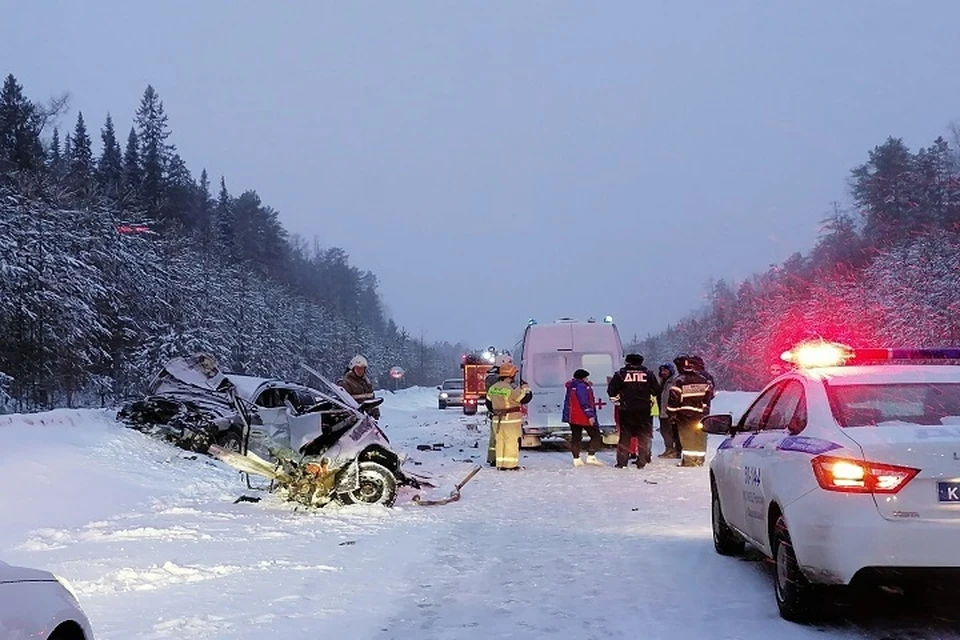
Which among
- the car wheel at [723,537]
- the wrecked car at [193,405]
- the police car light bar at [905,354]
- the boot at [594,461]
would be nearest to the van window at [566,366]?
the boot at [594,461]

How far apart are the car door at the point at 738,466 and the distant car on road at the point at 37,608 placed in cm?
479

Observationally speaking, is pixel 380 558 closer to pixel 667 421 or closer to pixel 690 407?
pixel 690 407

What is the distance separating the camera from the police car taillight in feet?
17.1

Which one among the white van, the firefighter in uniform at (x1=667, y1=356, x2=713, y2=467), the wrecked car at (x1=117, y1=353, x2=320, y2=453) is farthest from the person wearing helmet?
the white van

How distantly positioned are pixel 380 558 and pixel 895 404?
4597 mm

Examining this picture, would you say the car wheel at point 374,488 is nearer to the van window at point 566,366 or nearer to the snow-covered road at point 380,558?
the snow-covered road at point 380,558

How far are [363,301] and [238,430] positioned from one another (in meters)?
154

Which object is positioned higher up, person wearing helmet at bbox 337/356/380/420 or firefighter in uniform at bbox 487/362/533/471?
person wearing helmet at bbox 337/356/380/420

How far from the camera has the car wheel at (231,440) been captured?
12.2 metres

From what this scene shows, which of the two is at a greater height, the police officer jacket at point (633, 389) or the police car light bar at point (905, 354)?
the police car light bar at point (905, 354)

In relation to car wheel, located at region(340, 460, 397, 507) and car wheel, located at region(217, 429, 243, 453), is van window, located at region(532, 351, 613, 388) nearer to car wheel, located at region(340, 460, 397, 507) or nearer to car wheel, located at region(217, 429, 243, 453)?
car wheel, located at region(217, 429, 243, 453)

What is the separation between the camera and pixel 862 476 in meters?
5.27

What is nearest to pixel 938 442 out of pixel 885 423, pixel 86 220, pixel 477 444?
pixel 885 423

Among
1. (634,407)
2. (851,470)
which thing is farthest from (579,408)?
(851,470)
